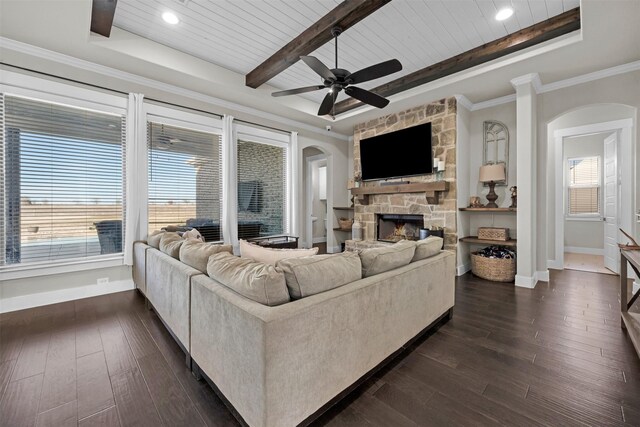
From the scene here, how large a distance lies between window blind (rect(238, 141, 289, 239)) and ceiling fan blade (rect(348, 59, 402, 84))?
2.58 metres

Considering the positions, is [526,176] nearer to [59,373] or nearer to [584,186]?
[584,186]

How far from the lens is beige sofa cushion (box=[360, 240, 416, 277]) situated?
1.78 m

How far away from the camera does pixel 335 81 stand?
112 inches

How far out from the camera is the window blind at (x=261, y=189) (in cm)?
474

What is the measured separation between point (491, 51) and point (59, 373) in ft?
16.8

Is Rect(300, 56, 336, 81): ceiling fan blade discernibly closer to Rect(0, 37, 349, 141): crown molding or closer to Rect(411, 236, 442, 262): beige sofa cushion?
Rect(411, 236, 442, 262): beige sofa cushion

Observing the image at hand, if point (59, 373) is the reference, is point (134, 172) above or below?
above

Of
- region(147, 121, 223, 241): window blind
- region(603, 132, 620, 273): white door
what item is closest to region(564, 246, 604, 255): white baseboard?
region(603, 132, 620, 273): white door

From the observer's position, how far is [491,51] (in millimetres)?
3281

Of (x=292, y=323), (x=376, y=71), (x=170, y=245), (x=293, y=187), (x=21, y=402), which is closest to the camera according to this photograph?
(x=292, y=323)

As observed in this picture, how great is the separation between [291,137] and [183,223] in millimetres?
2550

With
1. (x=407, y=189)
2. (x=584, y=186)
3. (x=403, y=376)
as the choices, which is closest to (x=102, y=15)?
(x=403, y=376)

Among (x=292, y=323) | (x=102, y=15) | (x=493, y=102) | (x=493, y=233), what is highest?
(x=102, y=15)

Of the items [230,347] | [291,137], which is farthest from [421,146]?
[230,347]
